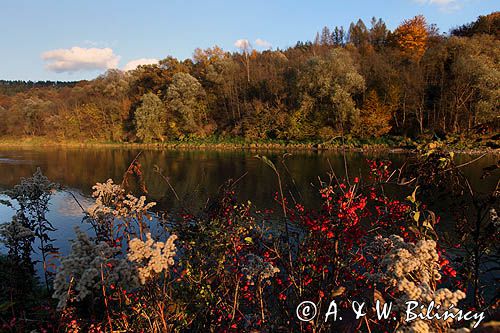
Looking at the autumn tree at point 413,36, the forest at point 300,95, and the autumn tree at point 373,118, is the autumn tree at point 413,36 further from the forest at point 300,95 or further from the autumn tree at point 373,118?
the autumn tree at point 373,118

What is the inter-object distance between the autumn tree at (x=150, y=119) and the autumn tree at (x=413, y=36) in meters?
42.9

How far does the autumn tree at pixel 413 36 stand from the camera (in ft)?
194

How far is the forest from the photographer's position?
4156 centimetres

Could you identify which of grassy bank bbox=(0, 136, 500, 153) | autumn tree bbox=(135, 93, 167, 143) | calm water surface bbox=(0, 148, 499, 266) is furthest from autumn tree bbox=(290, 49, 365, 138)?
autumn tree bbox=(135, 93, 167, 143)

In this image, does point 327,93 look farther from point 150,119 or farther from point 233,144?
point 150,119

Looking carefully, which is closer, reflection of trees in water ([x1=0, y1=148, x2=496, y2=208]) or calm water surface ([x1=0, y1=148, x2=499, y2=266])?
calm water surface ([x1=0, y1=148, x2=499, y2=266])

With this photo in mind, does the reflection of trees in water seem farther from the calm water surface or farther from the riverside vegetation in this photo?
the riverside vegetation

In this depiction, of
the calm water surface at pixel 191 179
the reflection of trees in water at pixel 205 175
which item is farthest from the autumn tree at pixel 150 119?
the reflection of trees in water at pixel 205 175

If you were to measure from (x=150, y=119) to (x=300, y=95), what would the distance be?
27025mm

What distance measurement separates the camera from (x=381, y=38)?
→ 78.7m

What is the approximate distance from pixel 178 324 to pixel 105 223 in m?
2.26

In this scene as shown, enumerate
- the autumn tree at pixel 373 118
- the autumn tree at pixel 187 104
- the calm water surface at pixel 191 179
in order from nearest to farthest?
1. the calm water surface at pixel 191 179
2. the autumn tree at pixel 373 118
3. the autumn tree at pixel 187 104

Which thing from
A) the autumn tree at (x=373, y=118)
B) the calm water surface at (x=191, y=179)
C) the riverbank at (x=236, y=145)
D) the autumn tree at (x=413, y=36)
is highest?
the autumn tree at (x=413, y=36)

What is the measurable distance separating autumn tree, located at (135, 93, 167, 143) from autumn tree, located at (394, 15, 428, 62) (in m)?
42.9
